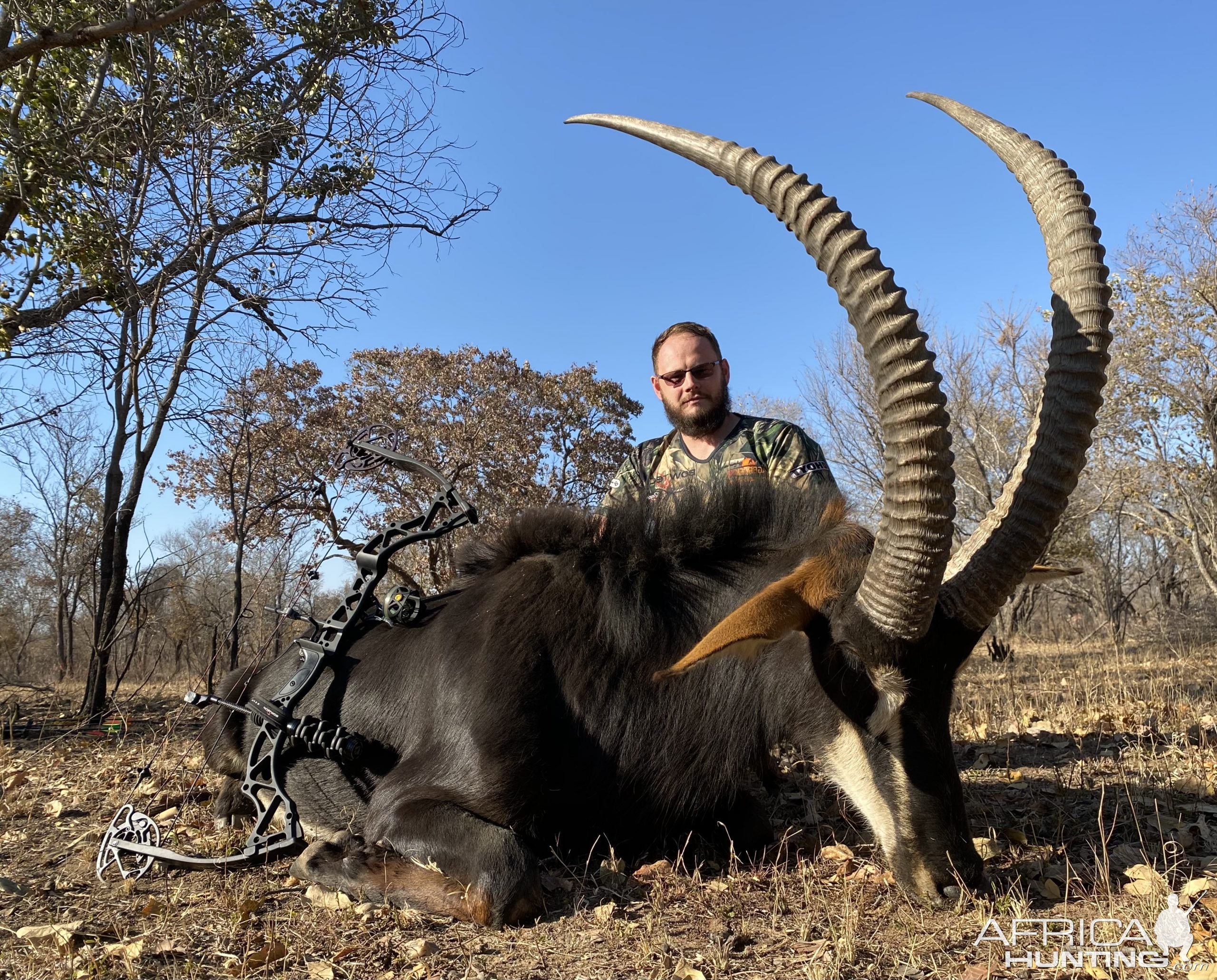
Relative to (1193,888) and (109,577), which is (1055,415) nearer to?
(1193,888)

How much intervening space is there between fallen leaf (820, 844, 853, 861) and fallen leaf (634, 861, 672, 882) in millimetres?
710

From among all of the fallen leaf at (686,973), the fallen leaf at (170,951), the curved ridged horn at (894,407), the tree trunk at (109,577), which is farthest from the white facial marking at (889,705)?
the tree trunk at (109,577)

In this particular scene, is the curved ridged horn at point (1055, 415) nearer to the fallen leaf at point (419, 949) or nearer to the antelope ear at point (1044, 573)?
the antelope ear at point (1044, 573)

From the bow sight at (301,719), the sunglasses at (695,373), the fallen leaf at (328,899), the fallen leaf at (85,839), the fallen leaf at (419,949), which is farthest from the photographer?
the sunglasses at (695,373)

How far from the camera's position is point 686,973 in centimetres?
259

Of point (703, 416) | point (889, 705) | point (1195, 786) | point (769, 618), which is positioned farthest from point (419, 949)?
point (1195, 786)

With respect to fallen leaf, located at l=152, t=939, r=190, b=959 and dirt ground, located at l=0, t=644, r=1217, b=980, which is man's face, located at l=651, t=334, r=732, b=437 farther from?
fallen leaf, located at l=152, t=939, r=190, b=959

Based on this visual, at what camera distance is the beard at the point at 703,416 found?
573cm

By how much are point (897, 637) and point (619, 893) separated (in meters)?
1.56

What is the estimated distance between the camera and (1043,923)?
2766mm

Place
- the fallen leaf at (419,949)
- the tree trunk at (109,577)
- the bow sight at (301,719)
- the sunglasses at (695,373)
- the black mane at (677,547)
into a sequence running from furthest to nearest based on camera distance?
the tree trunk at (109,577), the sunglasses at (695,373), the black mane at (677,547), the bow sight at (301,719), the fallen leaf at (419,949)

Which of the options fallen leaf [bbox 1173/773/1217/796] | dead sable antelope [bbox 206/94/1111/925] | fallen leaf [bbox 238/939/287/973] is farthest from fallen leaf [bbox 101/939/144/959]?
fallen leaf [bbox 1173/773/1217/796]

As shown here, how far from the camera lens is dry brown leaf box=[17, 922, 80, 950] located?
2.88 metres

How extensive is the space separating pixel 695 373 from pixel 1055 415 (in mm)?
2838
